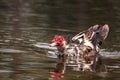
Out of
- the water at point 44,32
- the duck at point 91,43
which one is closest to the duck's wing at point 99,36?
the duck at point 91,43

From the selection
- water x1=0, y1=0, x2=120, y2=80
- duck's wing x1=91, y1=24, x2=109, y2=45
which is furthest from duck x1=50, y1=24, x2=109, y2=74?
water x1=0, y1=0, x2=120, y2=80

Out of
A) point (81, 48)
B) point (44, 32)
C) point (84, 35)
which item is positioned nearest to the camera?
point (81, 48)

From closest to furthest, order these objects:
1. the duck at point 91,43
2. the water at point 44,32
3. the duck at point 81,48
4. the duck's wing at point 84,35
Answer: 1. the water at point 44,32
2. the duck at point 81,48
3. the duck at point 91,43
4. the duck's wing at point 84,35

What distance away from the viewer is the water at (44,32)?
11843mm

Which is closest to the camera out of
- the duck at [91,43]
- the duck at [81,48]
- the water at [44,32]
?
the water at [44,32]

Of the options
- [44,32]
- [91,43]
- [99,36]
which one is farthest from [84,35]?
[44,32]

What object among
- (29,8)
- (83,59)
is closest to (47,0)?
(29,8)

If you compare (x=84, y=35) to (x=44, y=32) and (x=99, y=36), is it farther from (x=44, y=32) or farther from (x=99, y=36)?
(x=44, y=32)

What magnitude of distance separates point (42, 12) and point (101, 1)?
5.58 metres

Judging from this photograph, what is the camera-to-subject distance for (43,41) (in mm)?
15430

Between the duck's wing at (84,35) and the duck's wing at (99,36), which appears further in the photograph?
the duck's wing at (99,36)

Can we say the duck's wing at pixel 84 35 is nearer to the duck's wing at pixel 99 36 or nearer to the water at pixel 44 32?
the duck's wing at pixel 99 36

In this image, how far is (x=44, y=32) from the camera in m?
16.9

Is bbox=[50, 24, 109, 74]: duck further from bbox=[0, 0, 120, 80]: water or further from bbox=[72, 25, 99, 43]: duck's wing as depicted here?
bbox=[0, 0, 120, 80]: water
